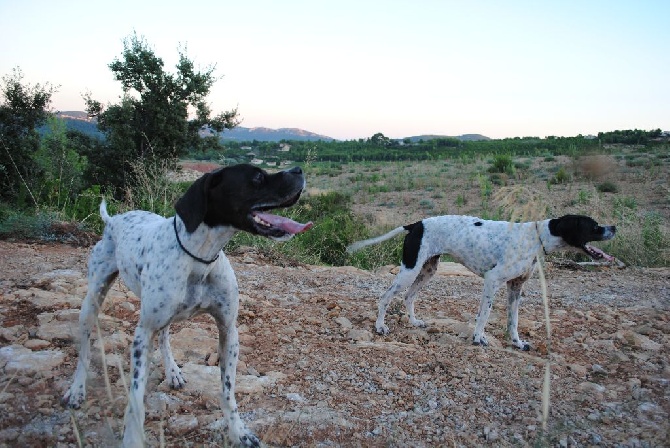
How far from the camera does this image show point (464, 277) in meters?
8.14

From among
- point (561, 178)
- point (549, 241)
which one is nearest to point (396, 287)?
point (549, 241)

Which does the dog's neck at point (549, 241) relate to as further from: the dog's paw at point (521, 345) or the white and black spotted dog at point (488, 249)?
the dog's paw at point (521, 345)

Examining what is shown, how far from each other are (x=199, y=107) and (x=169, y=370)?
14861 mm

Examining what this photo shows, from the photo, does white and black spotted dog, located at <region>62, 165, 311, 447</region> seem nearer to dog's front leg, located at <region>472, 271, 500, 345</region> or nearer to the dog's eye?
the dog's eye

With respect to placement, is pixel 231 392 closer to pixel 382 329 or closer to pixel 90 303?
pixel 90 303

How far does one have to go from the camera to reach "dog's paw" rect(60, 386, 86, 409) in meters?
3.35

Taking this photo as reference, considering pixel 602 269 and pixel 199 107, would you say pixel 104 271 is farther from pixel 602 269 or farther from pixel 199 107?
pixel 199 107

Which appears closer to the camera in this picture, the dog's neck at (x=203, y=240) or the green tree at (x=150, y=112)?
the dog's neck at (x=203, y=240)

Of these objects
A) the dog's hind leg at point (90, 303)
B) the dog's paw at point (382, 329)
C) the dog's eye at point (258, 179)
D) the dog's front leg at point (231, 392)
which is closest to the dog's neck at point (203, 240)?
the dog's eye at point (258, 179)

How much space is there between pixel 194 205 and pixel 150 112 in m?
15.0

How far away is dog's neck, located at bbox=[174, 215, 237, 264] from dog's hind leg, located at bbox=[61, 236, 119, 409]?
99cm

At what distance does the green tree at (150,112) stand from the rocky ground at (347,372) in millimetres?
9907

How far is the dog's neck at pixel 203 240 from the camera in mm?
2812

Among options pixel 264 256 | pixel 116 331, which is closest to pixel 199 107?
pixel 264 256
